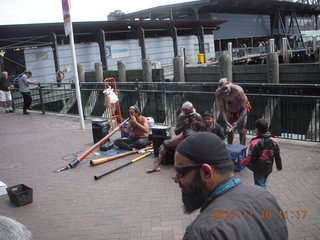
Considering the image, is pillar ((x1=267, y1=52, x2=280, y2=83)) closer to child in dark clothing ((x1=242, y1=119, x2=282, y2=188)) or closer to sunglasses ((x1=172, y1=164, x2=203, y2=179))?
child in dark clothing ((x1=242, y1=119, x2=282, y2=188))

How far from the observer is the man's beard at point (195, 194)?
5.91ft

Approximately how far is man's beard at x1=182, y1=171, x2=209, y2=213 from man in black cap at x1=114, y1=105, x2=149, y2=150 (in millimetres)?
5905

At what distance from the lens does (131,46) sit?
29344 millimetres

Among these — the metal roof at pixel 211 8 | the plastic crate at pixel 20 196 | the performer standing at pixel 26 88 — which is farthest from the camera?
the metal roof at pixel 211 8

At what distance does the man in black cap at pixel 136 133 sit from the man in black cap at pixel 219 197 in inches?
232

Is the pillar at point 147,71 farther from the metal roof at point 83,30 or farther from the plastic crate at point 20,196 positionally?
the plastic crate at point 20,196

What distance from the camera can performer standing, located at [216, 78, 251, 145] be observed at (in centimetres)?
663

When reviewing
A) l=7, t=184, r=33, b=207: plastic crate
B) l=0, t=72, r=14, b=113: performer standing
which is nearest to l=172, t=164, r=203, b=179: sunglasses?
l=7, t=184, r=33, b=207: plastic crate

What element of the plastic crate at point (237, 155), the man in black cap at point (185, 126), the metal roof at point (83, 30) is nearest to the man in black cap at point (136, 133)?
the man in black cap at point (185, 126)

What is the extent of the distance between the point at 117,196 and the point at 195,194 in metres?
3.82

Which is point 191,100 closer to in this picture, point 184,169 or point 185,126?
point 185,126

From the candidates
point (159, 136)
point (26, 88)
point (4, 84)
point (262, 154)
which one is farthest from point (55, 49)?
point (262, 154)

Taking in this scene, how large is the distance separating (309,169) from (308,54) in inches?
1090

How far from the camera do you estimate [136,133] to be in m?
7.88
